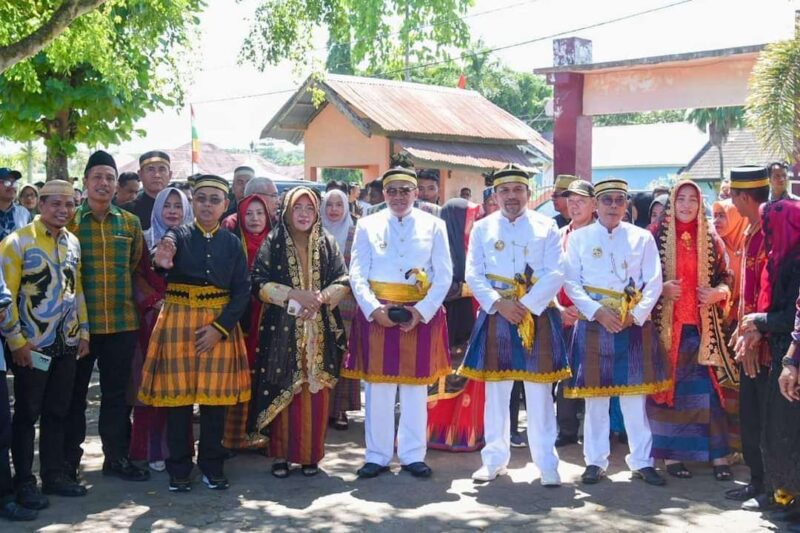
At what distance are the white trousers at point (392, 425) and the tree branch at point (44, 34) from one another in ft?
11.6

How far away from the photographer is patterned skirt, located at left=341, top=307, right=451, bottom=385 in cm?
629

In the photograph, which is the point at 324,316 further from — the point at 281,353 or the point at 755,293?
the point at 755,293

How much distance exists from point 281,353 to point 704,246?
289 cm

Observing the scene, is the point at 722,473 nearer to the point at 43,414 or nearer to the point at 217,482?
the point at 217,482

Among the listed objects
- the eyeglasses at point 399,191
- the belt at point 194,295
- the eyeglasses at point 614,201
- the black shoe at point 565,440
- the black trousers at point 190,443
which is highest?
the eyeglasses at point 399,191

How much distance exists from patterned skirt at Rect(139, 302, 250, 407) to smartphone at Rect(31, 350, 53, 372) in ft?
2.01

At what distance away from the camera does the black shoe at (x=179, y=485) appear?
587cm

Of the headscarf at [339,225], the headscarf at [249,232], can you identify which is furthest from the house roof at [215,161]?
the headscarf at [249,232]

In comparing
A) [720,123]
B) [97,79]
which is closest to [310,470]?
[97,79]

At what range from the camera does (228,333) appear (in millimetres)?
5895

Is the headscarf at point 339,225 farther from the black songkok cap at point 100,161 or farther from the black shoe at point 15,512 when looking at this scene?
the black shoe at point 15,512

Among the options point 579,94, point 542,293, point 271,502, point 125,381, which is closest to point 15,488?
point 125,381

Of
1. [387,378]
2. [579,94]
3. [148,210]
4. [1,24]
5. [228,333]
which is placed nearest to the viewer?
[228,333]

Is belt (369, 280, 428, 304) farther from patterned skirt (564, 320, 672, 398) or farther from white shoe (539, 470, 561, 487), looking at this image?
white shoe (539, 470, 561, 487)
